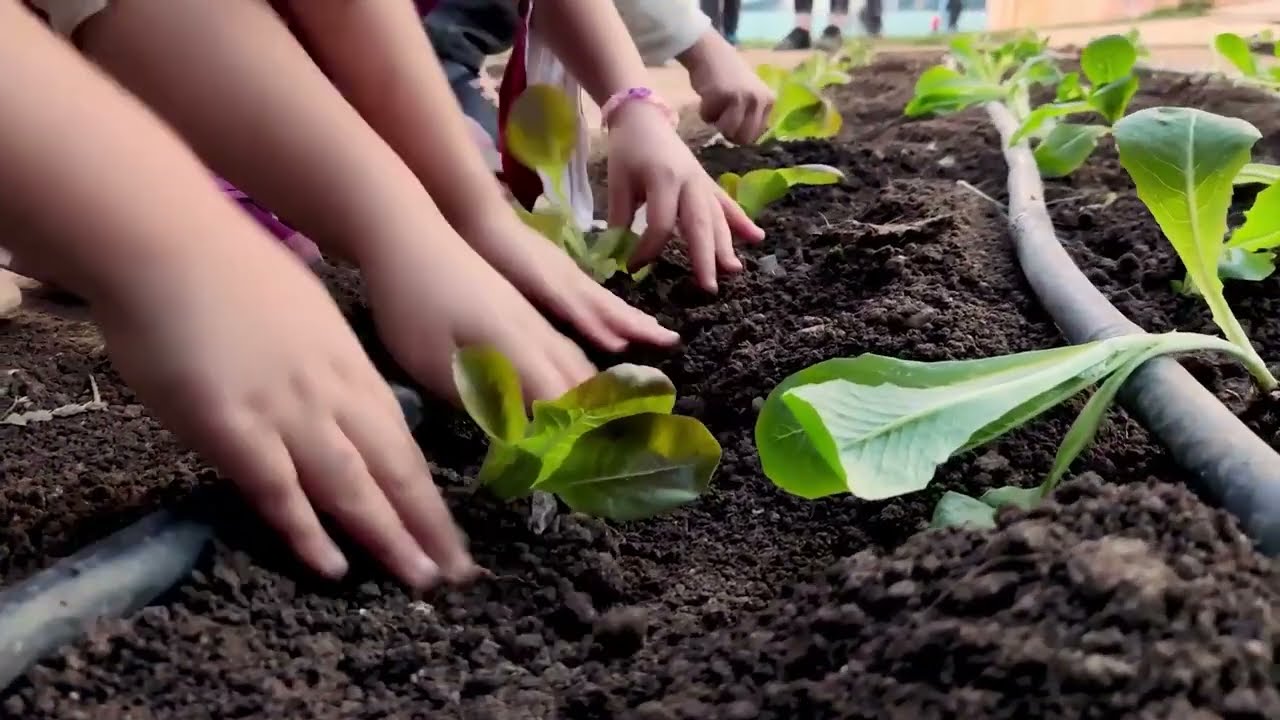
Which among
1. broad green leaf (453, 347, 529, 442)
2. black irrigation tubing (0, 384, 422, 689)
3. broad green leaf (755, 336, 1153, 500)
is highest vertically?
broad green leaf (755, 336, 1153, 500)

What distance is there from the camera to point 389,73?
872 millimetres

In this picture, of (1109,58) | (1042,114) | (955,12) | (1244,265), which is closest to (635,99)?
(1042,114)

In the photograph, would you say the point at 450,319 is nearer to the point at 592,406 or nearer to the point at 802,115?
the point at 592,406

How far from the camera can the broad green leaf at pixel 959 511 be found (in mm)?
483

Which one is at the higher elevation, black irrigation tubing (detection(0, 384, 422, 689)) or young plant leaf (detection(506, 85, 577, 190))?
young plant leaf (detection(506, 85, 577, 190))

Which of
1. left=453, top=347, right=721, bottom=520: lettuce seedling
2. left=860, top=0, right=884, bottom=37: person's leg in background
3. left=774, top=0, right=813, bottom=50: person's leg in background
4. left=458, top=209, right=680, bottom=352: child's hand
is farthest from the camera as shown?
left=860, top=0, right=884, bottom=37: person's leg in background

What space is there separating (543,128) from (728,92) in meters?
0.64

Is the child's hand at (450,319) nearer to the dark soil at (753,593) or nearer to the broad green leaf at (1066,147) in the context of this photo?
the dark soil at (753,593)

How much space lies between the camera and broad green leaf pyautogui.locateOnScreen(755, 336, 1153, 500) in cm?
46

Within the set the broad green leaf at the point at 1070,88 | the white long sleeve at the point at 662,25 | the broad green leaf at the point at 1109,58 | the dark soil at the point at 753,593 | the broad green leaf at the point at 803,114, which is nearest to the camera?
the dark soil at the point at 753,593

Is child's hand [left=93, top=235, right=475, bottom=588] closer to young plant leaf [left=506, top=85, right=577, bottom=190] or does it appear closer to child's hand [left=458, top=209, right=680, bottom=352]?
child's hand [left=458, top=209, right=680, bottom=352]

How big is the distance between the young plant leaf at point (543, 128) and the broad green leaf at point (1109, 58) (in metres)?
0.63

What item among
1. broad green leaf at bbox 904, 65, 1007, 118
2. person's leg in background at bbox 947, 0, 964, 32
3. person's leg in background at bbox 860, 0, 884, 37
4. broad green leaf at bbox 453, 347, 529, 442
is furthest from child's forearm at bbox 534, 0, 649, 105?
person's leg in background at bbox 947, 0, 964, 32

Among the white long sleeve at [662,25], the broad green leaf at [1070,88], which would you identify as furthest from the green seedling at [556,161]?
the white long sleeve at [662,25]
